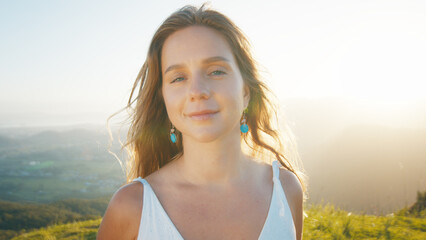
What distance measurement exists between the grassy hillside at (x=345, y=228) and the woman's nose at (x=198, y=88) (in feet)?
10.9

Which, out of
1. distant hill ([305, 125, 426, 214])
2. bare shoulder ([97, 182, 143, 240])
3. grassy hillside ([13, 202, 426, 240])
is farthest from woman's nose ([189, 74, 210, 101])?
distant hill ([305, 125, 426, 214])

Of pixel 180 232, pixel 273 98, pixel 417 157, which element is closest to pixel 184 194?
pixel 180 232

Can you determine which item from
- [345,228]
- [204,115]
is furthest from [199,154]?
[345,228]

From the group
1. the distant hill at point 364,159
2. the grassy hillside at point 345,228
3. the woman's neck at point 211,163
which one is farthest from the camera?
the distant hill at point 364,159

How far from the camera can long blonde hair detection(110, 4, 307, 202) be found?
85.4 inches

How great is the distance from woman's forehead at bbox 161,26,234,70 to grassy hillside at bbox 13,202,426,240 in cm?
337

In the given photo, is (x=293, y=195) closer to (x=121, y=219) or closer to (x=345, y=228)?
(x=121, y=219)

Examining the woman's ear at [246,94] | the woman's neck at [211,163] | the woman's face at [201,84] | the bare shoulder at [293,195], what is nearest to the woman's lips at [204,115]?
the woman's face at [201,84]

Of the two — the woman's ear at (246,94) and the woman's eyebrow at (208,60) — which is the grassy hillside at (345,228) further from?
the woman's eyebrow at (208,60)

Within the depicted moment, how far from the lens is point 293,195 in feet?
7.77

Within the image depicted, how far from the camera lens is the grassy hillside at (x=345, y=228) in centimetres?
443

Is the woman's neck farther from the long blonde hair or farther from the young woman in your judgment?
the long blonde hair

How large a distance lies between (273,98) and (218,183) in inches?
40.4

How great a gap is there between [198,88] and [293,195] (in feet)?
3.93
